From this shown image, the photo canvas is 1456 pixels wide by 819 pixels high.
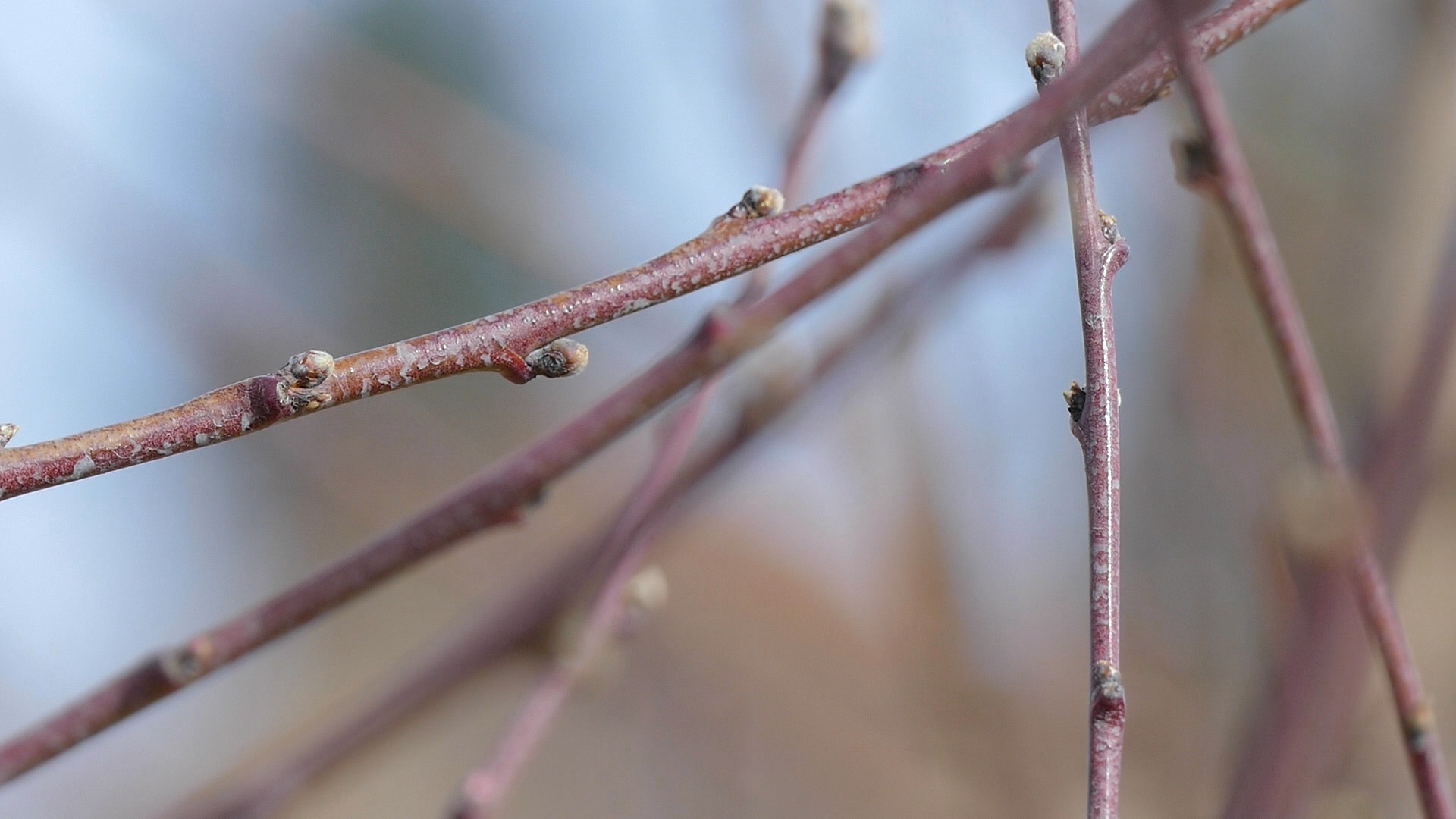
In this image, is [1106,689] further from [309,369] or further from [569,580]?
[569,580]

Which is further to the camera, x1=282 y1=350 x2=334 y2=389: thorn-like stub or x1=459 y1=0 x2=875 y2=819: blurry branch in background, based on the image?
Answer: x1=459 y1=0 x2=875 y2=819: blurry branch in background

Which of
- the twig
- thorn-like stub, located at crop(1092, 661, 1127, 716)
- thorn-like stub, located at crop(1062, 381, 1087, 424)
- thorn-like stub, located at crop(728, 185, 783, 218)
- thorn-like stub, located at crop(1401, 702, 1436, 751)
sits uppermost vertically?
the twig

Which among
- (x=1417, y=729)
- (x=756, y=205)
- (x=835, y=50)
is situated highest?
(x=835, y=50)

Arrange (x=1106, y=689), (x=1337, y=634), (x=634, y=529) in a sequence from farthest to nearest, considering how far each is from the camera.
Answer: (x=634, y=529) → (x=1337, y=634) → (x=1106, y=689)

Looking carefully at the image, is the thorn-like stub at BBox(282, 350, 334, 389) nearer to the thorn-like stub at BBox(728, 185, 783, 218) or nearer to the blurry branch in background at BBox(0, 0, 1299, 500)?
the blurry branch in background at BBox(0, 0, 1299, 500)

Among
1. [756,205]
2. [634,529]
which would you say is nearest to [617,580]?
[634,529]

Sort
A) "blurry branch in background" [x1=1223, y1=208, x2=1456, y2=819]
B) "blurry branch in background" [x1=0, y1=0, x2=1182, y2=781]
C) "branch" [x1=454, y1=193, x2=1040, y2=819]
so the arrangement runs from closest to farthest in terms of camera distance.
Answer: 1. "blurry branch in background" [x1=0, y1=0, x2=1182, y2=781]
2. "blurry branch in background" [x1=1223, y1=208, x2=1456, y2=819]
3. "branch" [x1=454, y1=193, x2=1040, y2=819]

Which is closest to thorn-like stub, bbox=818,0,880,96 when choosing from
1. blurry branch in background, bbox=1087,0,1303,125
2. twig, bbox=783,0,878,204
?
twig, bbox=783,0,878,204

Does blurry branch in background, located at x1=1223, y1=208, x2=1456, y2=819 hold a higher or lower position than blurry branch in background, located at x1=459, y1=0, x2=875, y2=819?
lower

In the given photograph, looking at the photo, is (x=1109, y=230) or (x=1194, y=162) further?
(x=1194, y=162)
